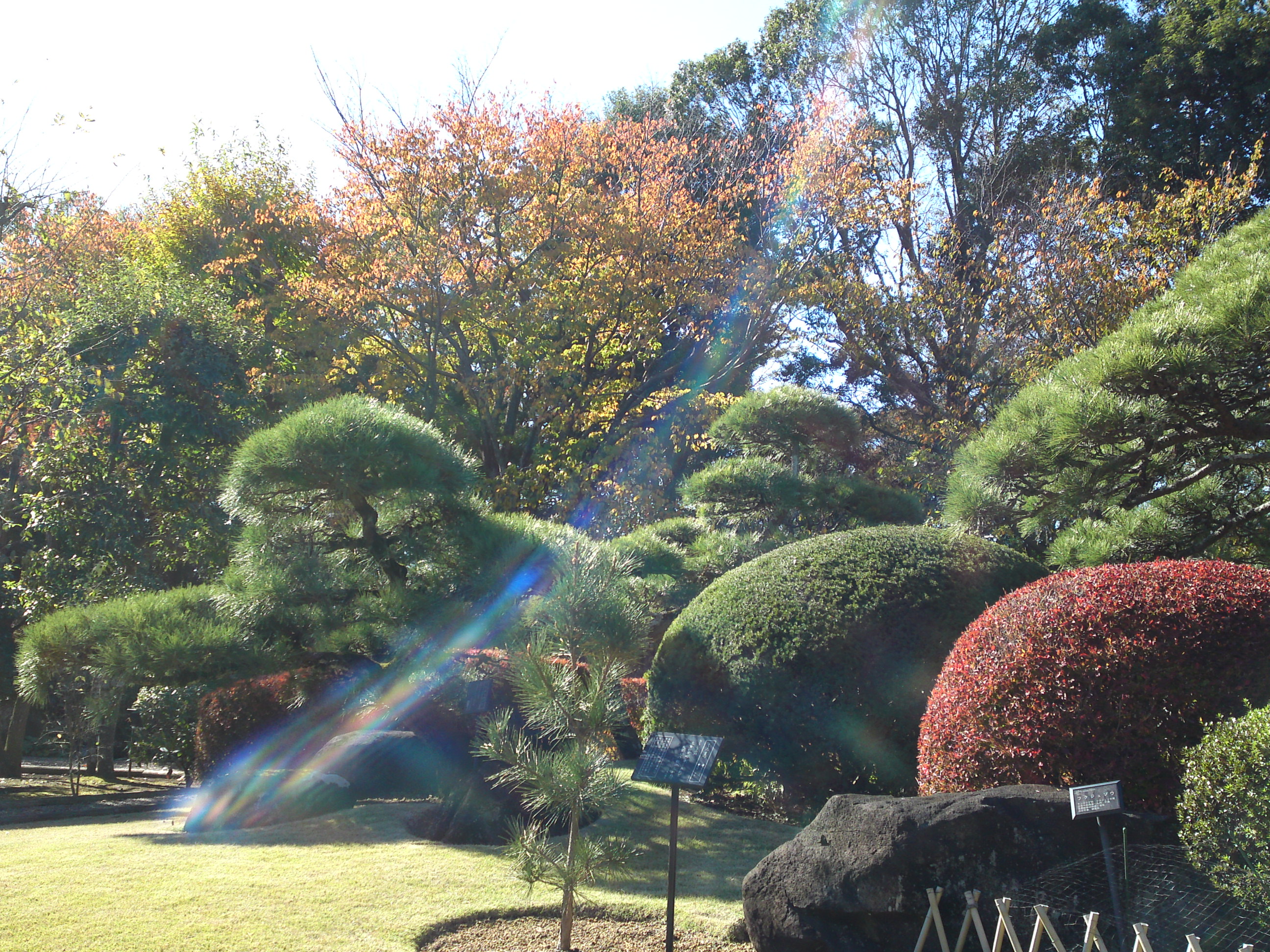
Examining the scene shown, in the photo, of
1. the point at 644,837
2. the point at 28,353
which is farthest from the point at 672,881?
the point at 28,353

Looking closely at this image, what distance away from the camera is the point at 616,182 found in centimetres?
1625

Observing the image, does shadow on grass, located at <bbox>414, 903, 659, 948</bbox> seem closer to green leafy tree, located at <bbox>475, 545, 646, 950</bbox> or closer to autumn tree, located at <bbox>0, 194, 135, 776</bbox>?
green leafy tree, located at <bbox>475, 545, 646, 950</bbox>

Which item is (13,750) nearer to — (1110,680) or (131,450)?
(131,450)

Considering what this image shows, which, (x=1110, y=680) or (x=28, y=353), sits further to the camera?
(x=28, y=353)

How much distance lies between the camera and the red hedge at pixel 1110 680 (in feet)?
13.2

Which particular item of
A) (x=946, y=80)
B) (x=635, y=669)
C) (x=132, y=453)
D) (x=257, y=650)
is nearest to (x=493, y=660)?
(x=257, y=650)

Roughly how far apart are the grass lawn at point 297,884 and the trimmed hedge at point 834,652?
0.72 meters

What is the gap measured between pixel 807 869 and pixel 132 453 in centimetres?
967

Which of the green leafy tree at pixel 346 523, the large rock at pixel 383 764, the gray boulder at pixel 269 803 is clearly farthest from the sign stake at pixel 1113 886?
the gray boulder at pixel 269 803

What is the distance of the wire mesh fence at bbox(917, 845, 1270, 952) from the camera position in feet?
10.6

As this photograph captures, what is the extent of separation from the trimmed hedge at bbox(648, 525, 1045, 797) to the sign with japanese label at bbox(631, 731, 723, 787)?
2.14 m

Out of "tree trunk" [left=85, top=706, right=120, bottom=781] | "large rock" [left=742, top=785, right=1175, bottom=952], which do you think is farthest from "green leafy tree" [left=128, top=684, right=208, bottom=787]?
"large rock" [left=742, top=785, right=1175, bottom=952]

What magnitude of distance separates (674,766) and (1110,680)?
6.65 feet

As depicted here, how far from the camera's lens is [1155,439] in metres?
5.86
